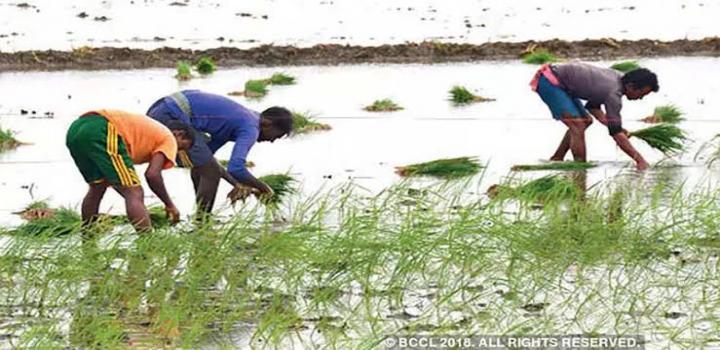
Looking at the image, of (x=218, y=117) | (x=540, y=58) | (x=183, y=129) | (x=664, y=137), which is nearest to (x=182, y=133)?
(x=183, y=129)

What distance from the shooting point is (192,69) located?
49.3 ft

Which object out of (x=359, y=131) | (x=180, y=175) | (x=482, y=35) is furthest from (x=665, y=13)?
(x=180, y=175)

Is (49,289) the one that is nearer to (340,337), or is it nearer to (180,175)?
(340,337)

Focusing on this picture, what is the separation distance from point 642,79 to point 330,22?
33.5 feet

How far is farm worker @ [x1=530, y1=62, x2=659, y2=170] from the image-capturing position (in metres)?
9.67

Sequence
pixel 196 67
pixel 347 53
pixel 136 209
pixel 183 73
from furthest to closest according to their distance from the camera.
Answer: pixel 347 53, pixel 196 67, pixel 183 73, pixel 136 209

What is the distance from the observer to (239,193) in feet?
26.3

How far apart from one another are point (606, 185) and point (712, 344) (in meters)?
→ 3.16

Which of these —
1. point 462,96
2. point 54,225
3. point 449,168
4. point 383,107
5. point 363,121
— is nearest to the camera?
point 54,225

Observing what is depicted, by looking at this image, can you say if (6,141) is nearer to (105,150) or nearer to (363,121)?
(363,121)

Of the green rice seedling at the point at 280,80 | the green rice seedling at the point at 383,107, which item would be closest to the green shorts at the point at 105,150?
the green rice seedling at the point at 383,107

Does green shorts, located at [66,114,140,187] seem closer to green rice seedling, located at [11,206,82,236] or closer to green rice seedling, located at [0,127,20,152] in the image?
green rice seedling, located at [11,206,82,236]

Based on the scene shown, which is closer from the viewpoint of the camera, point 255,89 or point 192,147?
point 192,147

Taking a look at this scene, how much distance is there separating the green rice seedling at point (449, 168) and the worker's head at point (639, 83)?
1018 mm
